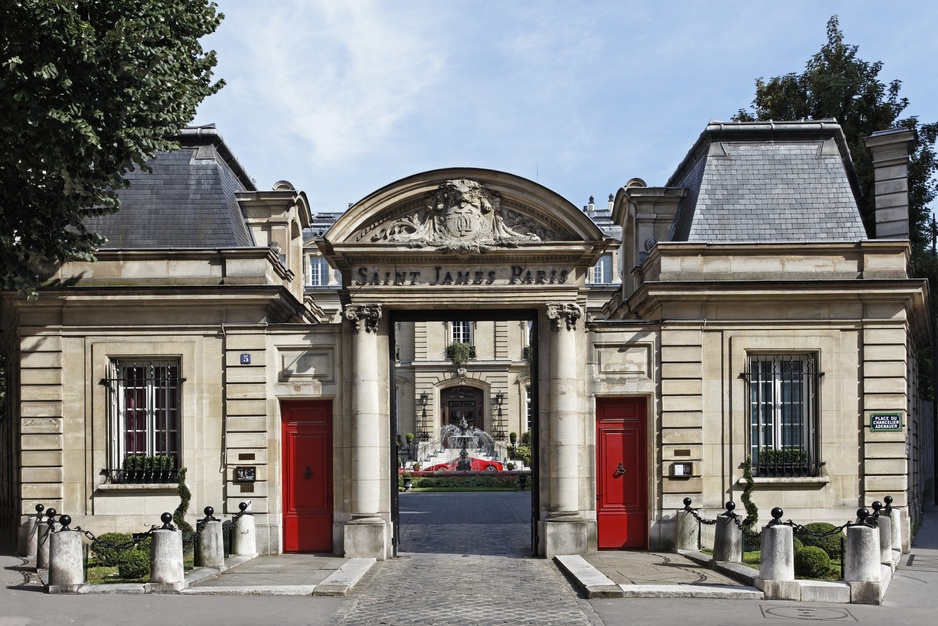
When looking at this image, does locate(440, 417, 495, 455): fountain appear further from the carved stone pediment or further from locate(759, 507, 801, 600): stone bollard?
locate(759, 507, 801, 600): stone bollard

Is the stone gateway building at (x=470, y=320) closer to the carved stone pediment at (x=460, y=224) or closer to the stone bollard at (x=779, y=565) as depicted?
the carved stone pediment at (x=460, y=224)

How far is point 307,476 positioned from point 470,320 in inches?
167

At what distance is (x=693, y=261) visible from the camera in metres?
19.8

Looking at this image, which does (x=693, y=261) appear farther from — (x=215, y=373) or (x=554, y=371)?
(x=215, y=373)

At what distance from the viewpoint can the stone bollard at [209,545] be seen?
16.7 meters

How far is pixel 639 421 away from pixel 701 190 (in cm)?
493

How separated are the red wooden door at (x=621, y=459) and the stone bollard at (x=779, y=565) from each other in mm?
5374

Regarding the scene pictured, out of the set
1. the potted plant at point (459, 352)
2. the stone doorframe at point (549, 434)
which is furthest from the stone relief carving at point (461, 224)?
the potted plant at point (459, 352)

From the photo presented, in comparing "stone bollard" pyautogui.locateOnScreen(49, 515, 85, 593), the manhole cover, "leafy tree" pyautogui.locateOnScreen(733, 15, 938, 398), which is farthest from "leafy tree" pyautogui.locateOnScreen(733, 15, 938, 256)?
"stone bollard" pyautogui.locateOnScreen(49, 515, 85, 593)

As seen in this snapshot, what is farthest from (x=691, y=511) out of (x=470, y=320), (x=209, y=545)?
(x=209, y=545)

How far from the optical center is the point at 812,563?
51.1 feet

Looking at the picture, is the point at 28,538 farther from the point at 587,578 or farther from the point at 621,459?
the point at 621,459

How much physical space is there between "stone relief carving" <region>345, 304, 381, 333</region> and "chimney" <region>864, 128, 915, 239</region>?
10.4 metres

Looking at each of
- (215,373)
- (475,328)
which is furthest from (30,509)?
(475,328)
